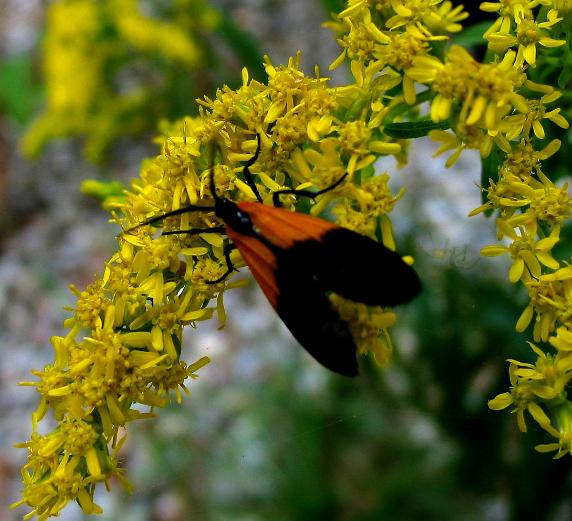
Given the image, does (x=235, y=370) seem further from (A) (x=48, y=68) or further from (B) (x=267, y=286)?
(B) (x=267, y=286)

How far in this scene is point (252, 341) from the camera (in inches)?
211

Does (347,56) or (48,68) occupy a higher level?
(347,56)

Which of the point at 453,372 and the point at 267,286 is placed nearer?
the point at 267,286

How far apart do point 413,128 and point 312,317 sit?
1.78 feet

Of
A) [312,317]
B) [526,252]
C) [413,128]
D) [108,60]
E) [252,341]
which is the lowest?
[252,341]

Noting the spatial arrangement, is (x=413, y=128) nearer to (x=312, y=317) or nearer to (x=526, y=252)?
(x=526, y=252)

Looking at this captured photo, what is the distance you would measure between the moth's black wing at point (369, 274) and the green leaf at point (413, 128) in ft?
1.04

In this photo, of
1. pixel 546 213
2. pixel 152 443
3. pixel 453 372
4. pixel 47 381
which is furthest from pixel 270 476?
pixel 546 213

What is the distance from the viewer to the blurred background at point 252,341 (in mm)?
3775

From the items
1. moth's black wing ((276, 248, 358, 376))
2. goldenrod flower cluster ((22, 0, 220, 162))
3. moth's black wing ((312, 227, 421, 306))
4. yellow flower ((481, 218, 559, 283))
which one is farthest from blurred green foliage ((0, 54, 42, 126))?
yellow flower ((481, 218, 559, 283))

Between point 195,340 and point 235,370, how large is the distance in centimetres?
40

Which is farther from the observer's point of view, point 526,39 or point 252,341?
point 252,341

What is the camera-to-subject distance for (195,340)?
538 cm

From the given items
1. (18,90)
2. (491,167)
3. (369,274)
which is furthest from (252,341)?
(369,274)
